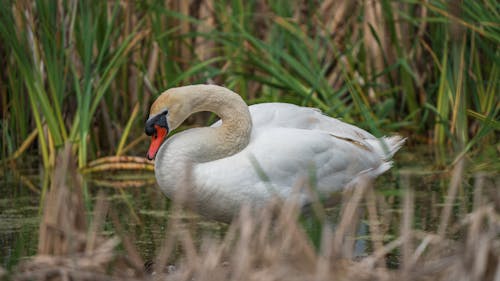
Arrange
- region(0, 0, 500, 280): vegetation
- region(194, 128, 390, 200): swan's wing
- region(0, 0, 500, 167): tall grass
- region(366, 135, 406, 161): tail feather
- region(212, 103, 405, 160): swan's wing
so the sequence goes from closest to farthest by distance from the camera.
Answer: region(194, 128, 390, 200): swan's wing
region(212, 103, 405, 160): swan's wing
region(366, 135, 406, 161): tail feather
region(0, 0, 500, 280): vegetation
region(0, 0, 500, 167): tall grass

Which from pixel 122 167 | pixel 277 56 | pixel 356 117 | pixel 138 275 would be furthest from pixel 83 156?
pixel 138 275

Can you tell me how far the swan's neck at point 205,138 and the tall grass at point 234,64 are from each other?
47.7 inches

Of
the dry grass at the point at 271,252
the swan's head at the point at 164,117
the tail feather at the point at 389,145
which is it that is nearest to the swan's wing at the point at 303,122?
the tail feather at the point at 389,145

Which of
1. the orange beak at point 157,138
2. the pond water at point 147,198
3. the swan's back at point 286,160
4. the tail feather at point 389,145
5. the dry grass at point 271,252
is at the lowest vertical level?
the pond water at point 147,198

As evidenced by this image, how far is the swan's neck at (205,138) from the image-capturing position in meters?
3.49

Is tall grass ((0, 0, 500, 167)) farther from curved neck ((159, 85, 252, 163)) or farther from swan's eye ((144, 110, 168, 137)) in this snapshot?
swan's eye ((144, 110, 168, 137))

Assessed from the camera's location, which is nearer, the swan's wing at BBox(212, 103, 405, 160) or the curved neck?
the curved neck

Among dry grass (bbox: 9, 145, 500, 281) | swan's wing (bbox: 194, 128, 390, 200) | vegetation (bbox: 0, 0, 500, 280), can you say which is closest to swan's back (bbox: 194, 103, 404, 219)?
swan's wing (bbox: 194, 128, 390, 200)

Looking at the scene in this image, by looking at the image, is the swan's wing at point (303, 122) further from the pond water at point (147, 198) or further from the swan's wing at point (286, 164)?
the pond water at point (147, 198)

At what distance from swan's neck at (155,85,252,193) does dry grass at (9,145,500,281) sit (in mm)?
883

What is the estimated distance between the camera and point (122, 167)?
5.19m

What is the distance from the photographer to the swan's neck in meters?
3.49

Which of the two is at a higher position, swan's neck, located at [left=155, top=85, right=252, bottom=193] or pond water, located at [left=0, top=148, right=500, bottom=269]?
swan's neck, located at [left=155, top=85, right=252, bottom=193]

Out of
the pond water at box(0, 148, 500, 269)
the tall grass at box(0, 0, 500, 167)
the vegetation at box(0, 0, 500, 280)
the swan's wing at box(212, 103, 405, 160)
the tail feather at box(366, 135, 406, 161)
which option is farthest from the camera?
the tall grass at box(0, 0, 500, 167)
